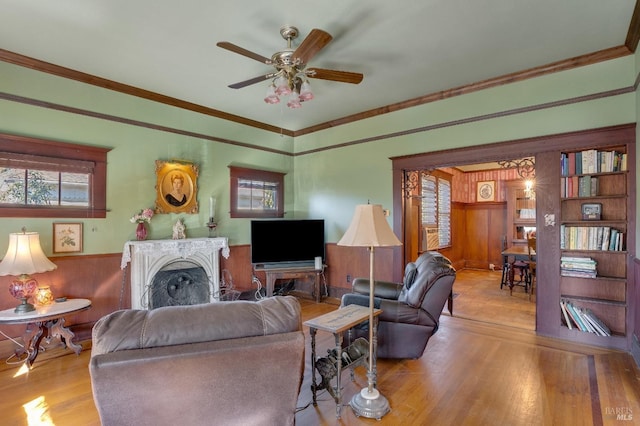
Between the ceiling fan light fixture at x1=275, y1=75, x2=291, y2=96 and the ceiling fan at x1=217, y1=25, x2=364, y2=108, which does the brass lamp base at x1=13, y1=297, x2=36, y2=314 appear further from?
the ceiling fan light fixture at x1=275, y1=75, x2=291, y2=96

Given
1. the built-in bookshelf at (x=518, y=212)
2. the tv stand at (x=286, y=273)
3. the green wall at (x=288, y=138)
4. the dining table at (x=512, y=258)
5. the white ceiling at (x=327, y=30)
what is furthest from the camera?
the built-in bookshelf at (x=518, y=212)

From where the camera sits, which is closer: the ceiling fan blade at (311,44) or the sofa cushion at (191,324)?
the sofa cushion at (191,324)

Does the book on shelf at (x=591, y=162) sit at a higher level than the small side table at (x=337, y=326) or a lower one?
higher

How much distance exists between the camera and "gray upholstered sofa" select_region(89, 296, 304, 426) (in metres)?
1.35

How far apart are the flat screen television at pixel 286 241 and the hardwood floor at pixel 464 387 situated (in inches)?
79.0

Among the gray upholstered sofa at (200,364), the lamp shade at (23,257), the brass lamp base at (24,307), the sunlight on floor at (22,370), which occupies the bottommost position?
the sunlight on floor at (22,370)

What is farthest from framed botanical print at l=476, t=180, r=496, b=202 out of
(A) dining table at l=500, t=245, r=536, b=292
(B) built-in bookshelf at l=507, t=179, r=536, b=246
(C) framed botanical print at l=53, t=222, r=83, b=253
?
(C) framed botanical print at l=53, t=222, r=83, b=253

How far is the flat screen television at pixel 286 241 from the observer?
533cm

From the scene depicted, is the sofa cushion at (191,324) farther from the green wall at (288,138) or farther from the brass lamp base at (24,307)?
the green wall at (288,138)

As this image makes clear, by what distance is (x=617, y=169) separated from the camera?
3480 mm

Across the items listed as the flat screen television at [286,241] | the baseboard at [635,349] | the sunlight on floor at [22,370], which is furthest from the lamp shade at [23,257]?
the baseboard at [635,349]

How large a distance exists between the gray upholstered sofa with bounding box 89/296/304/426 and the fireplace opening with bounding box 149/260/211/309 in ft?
10.7

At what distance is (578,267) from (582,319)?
560mm

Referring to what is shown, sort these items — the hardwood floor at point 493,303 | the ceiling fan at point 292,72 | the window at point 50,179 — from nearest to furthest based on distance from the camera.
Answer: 1. the ceiling fan at point 292,72
2. the window at point 50,179
3. the hardwood floor at point 493,303
